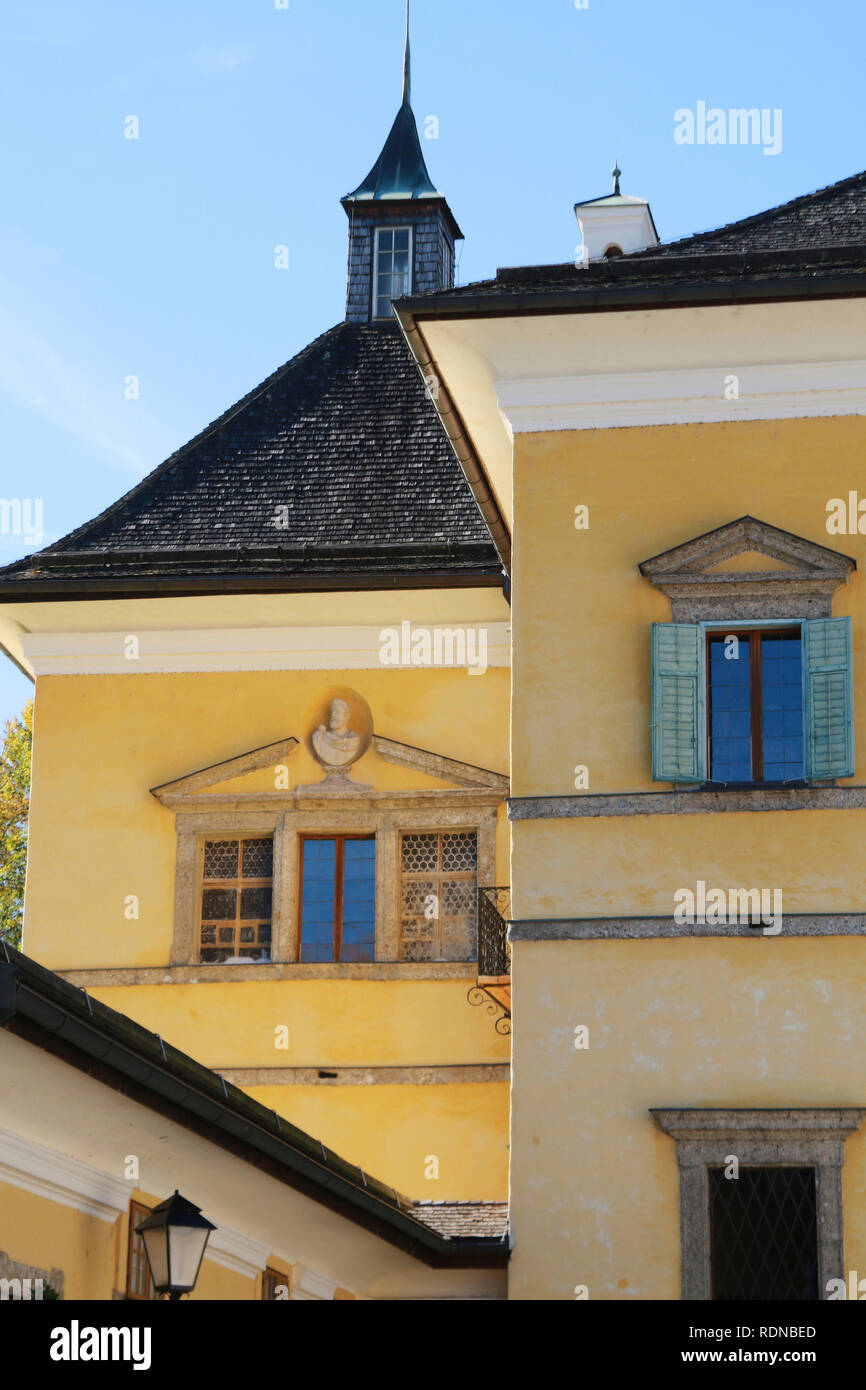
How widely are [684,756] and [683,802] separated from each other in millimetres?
310

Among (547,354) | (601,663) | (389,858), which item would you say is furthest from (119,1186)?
(389,858)

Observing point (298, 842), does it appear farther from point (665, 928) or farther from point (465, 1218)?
point (665, 928)

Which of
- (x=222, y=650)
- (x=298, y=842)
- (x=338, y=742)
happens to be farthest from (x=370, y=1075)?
(x=222, y=650)

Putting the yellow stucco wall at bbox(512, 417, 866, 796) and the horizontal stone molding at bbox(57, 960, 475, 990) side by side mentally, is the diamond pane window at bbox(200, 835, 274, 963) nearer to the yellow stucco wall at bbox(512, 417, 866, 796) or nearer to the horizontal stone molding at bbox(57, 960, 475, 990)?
the horizontal stone molding at bbox(57, 960, 475, 990)

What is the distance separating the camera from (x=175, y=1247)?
33.1ft

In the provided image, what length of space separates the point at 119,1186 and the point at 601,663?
5411 mm

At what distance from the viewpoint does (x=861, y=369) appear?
1479 cm

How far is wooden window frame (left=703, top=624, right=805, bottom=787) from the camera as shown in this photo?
46.8ft

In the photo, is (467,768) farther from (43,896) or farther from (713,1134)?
(713,1134)

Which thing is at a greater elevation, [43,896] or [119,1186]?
[43,896]

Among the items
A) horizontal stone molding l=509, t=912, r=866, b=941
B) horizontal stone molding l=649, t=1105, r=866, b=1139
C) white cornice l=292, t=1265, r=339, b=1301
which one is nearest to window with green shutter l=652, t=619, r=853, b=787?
horizontal stone molding l=509, t=912, r=866, b=941

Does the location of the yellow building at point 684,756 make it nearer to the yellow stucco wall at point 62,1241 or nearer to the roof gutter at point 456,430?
the roof gutter at point 456,430
